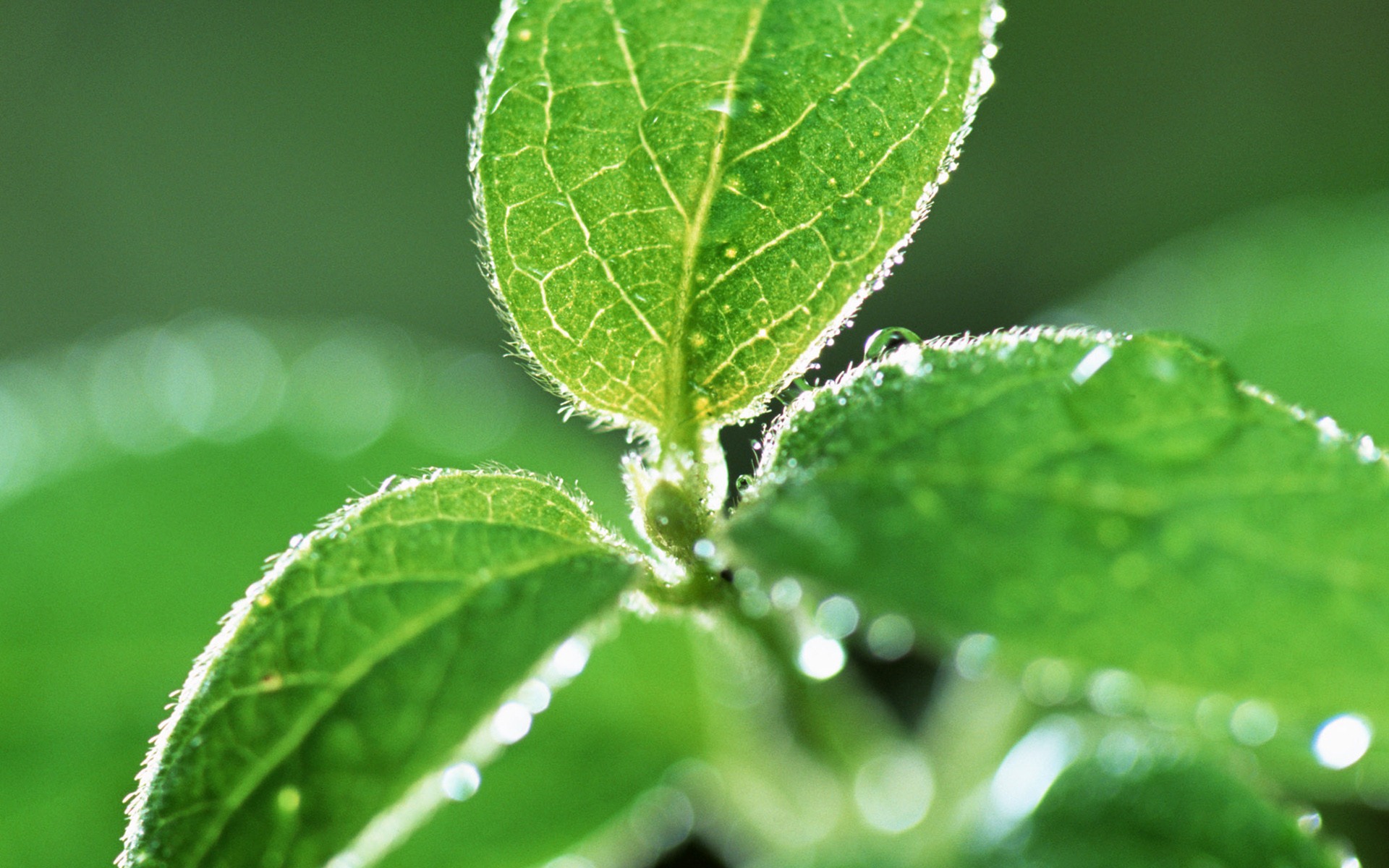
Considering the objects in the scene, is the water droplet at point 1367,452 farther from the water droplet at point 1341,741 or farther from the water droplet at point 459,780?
the water droplet at point 459,780

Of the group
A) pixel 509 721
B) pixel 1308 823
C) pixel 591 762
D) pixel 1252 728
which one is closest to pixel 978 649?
pixel 509 721

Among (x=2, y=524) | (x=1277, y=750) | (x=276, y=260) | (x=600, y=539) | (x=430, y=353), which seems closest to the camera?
(x=600, y=539)

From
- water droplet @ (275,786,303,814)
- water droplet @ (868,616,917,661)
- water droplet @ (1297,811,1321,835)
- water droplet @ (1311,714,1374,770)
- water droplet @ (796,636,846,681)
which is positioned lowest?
water droplet @ (1297,811,1321,835)

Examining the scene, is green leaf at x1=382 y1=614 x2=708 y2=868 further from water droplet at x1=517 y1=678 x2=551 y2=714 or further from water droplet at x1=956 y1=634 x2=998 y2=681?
water droplet at x1=956 y1=634 x2=998 y2=681

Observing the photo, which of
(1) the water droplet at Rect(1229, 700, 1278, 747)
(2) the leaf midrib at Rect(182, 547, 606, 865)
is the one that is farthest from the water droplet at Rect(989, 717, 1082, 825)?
(2) the leaf midrib at Rect(182, 547, 606, 865)

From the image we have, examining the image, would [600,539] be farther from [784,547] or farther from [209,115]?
[209,115]

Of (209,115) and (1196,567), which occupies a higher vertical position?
(209,115)

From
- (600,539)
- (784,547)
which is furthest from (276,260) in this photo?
(784,547)

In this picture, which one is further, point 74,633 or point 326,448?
point 326,448
